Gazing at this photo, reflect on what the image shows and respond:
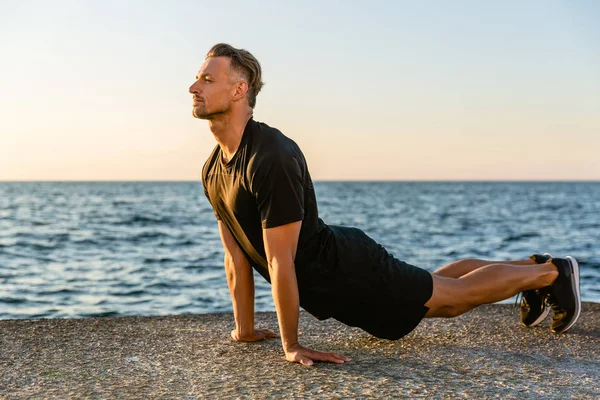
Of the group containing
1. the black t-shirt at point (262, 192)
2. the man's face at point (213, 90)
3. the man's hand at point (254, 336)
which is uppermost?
the man's face at point (213, 90)

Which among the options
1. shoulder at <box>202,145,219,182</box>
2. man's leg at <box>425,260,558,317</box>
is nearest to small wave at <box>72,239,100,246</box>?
shoulder at <box>202,145,219,182</box>

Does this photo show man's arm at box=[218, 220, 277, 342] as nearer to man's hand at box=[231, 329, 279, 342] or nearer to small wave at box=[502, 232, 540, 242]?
man's hand at box=[231, 329, 279, 342]

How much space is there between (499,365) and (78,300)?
702cm

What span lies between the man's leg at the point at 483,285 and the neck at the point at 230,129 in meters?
1.41

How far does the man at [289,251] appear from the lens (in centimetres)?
346

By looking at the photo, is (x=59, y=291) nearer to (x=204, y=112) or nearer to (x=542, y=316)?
(x=204, y=112)

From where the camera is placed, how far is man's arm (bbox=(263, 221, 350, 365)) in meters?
3.45

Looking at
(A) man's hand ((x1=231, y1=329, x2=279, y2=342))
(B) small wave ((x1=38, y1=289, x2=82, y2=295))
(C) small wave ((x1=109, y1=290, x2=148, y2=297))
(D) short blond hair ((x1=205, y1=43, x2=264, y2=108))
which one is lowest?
(B) small wave ((x1=38, y1=289, x2=82, y2=295))

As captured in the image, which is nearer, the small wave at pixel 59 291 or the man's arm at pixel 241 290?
the man's arm at pixel 241 290

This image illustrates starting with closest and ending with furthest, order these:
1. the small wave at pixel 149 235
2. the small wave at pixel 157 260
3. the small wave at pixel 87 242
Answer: the small wave at pixel 157 260 → the small wave at pixel 87 242 → the small wave at pixel 149 235

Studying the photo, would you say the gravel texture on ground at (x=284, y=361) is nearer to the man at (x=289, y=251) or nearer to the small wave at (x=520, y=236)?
the man at (x=289, y=251)

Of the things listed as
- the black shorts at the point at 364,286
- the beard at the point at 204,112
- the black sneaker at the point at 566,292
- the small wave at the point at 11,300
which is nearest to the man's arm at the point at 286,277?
the black shorts at the point at 364,286

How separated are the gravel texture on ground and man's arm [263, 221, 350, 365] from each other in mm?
72

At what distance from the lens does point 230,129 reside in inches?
145
